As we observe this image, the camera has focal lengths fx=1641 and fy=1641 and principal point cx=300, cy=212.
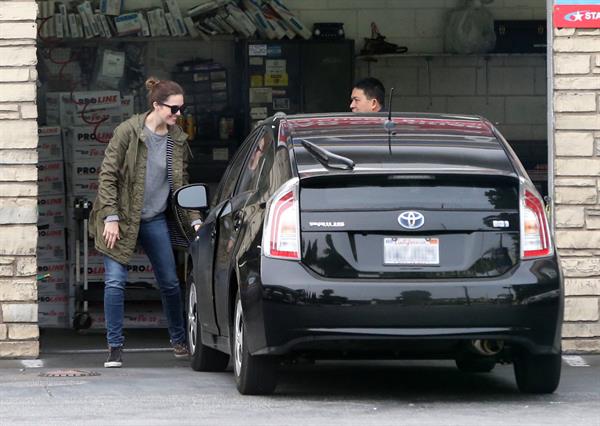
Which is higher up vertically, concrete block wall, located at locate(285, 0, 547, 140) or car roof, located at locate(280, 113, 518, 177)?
concrete block wall, located at locate(285, 0, 547, 140)

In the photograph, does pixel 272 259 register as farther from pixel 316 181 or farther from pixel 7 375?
pixel 7 375

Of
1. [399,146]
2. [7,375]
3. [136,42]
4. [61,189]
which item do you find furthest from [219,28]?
[399,146]

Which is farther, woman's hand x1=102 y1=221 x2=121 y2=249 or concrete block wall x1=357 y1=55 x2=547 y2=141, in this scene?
concrete block wall x1=357 y1=55 x2=547 y2=141

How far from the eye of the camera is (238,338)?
880cm

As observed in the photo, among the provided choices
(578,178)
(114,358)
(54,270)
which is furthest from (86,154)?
(578,178)

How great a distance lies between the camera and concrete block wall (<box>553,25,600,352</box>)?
11.0 metres

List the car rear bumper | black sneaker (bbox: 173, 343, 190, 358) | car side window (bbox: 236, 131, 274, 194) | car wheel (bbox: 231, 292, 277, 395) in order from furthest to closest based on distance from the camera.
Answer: black sneaker (bbox: 173, 343, 190, 358) → car side window (bbox: 236, 131, 274, 194) → car wheel (bbox: 231, 292, 277, 395) → the car rear bumper

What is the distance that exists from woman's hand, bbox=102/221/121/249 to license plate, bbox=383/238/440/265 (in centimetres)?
282

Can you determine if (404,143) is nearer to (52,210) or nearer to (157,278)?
(157,278)

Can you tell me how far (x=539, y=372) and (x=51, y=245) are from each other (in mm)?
6730

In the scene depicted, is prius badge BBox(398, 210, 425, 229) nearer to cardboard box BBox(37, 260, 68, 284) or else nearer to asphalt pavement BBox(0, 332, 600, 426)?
asphalt pavement BBox(0, 332, 600, 426)

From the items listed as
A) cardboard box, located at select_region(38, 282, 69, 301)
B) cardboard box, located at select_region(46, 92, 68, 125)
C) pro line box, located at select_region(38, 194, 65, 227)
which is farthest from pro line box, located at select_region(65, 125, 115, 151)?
cardboard box, located at select_region(38, 282, 69, 301)

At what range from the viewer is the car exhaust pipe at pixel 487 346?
8.21 meters

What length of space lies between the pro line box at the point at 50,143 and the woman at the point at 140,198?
3434mm
